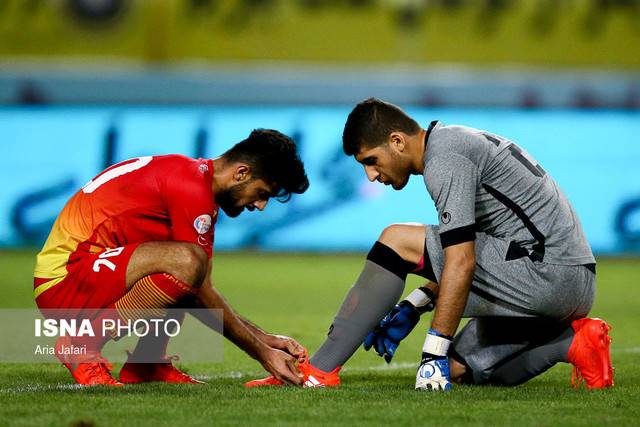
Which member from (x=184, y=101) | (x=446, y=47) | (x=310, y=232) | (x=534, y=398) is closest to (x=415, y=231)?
(x=534, y=398)

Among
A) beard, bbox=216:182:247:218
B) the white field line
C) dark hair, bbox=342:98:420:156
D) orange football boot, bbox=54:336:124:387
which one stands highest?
dark hair, bbox=342:98:420:156

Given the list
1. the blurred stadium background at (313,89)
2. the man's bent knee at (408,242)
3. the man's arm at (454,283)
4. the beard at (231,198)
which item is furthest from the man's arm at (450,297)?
the blurred stadium background at (313,89)

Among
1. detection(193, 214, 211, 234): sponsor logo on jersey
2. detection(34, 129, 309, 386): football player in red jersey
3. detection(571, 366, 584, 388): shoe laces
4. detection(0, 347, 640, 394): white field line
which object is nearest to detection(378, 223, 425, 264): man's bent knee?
detection(34, 129, 309, 386): football player in red jersey

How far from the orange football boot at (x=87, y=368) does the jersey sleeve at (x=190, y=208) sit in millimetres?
615

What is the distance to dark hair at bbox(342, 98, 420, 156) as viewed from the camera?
15.6ft

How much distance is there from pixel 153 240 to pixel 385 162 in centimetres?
107

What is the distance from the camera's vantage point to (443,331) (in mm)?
4539

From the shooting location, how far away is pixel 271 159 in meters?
4.83

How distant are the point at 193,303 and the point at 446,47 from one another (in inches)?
445

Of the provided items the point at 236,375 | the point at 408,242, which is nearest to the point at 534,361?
the point at 408,242

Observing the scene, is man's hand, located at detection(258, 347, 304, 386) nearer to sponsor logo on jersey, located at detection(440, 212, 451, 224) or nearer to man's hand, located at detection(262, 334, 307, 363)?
man's hand, located at detection(262, 334, 307, 363)

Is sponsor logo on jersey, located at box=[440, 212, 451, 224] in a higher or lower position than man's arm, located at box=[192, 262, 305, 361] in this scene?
higher

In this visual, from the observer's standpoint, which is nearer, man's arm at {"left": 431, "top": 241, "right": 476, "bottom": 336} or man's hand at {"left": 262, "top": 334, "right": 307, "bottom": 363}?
man's arm at {"left": 431, "top": 241, "right": 476, "bottom": 336}

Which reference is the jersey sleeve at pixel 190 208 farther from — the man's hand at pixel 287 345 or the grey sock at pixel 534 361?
the grey sock at pixel 534 361
